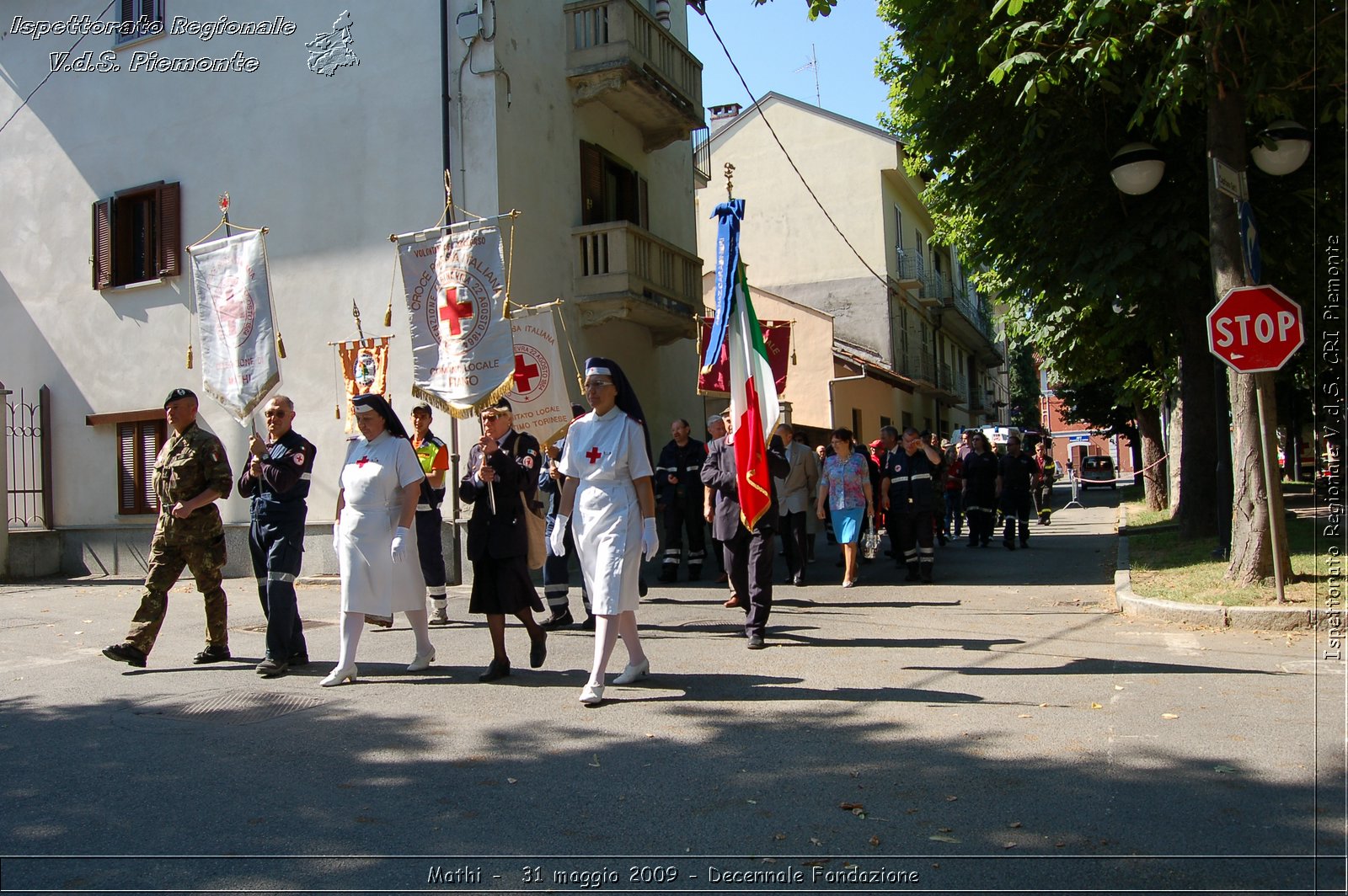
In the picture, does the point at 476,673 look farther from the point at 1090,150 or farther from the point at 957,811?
the point at 1090,150

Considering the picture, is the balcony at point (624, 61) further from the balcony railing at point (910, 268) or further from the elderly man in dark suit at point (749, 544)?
the balcony railing at point (910, 268)

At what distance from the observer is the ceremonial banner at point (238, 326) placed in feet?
30.3

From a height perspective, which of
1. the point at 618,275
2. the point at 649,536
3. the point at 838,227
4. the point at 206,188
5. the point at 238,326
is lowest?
the point at 649,536

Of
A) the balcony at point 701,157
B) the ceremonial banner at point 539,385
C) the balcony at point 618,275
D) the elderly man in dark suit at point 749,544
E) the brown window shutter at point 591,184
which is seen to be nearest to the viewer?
the elderly man in dark suit at point 749,544

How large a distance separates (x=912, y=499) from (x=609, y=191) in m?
7.50

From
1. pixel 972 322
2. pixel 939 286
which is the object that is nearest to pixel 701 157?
pixel 939 286

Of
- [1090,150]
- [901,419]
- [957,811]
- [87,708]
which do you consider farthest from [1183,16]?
[901,419]

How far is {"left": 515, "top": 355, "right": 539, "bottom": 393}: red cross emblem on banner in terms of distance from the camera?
35.7ft

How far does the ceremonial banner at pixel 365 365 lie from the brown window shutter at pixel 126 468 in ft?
16.4

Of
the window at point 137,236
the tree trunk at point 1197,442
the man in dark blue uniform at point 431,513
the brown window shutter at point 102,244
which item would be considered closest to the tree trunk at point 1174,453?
the tree trunk at point 1197,442

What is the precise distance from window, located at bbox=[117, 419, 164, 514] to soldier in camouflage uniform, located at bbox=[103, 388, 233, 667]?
9.09 m

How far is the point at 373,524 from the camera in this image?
6.98 metres

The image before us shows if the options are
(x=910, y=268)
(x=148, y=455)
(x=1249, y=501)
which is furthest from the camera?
(x=910, y=268)

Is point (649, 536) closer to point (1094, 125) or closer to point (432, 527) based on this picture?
point (432, 527)
